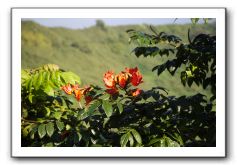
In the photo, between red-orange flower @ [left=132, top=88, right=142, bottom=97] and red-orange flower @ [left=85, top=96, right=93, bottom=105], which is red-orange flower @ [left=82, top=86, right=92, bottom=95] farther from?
red-orange flower @ [left=132, top=88, right=142, bottom=97]

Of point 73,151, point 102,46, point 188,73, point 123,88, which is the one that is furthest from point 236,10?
point 102,46

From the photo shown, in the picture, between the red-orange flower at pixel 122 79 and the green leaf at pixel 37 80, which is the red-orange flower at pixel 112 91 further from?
the green leaf at pixel 37 80

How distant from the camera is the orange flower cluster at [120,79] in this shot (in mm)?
1788

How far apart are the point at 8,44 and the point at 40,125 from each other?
0.49 meters

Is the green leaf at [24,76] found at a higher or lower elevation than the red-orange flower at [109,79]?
higher

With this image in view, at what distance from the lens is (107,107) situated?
5.70ft

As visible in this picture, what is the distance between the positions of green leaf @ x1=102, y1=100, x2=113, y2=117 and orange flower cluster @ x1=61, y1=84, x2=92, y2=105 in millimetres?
142

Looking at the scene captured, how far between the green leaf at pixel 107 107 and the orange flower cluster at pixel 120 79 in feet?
0.18

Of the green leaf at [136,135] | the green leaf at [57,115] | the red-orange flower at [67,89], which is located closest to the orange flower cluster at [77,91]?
the red-orange flower at [67,89]

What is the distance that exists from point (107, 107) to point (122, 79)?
0.14 m

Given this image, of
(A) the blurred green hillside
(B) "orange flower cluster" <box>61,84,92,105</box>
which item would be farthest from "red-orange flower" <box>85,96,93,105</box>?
(A) the blurred green hillside

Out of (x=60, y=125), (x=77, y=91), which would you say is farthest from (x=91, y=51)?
(x=60, y=125)

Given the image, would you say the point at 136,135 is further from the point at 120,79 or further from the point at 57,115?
the point at 57,115

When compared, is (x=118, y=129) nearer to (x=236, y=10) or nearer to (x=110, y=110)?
(x=110, y=110)
